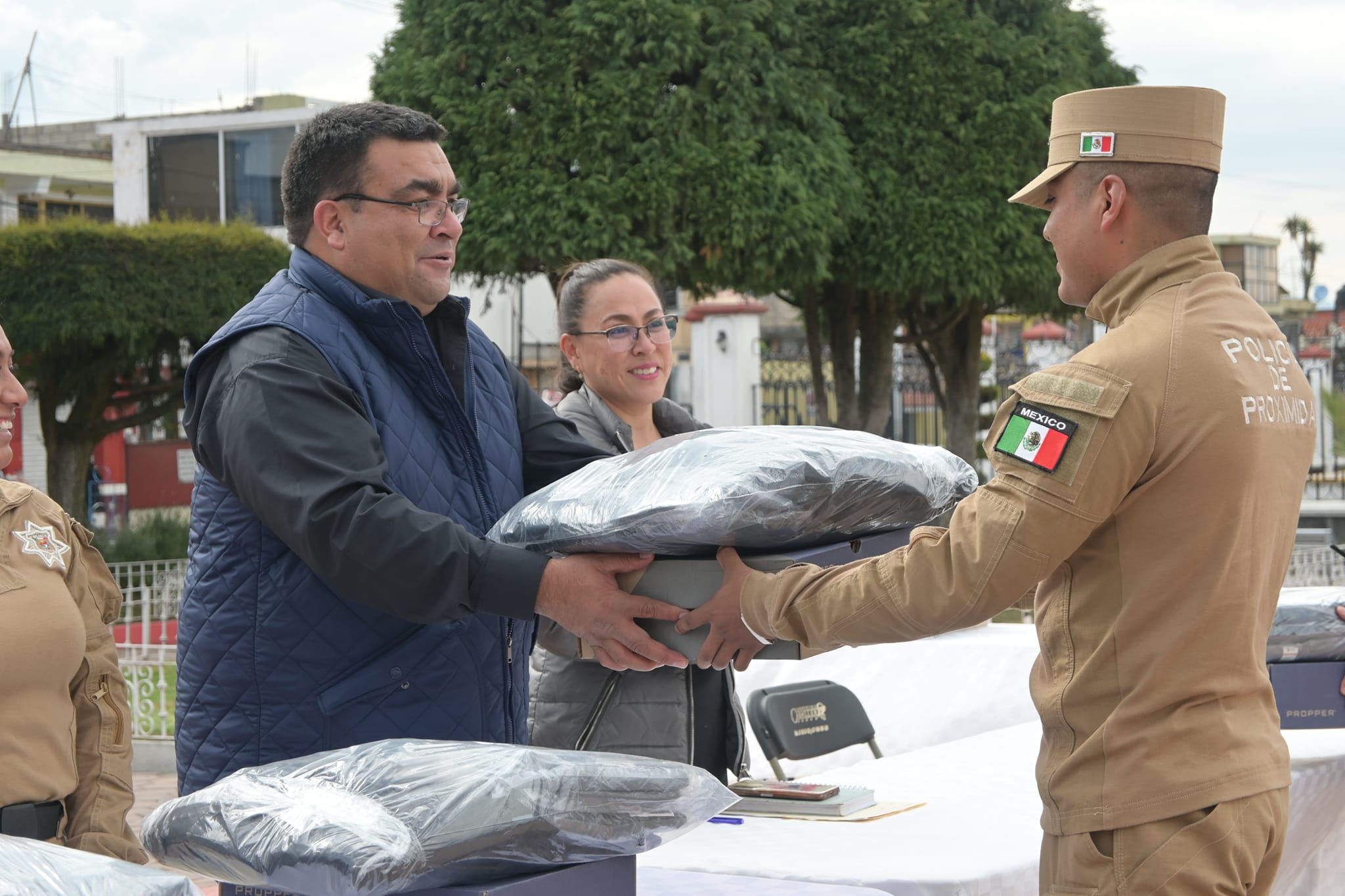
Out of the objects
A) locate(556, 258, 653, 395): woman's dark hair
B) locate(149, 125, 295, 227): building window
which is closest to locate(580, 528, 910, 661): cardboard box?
locate(556, 258, 653, 395): woman's dark hair

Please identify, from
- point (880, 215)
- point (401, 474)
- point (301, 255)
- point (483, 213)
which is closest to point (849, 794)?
point (401, 474)

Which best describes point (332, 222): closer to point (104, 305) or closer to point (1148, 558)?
point (1148, 558)

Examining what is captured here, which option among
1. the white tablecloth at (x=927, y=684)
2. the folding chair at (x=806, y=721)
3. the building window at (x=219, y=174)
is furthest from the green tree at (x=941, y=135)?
the building window at (x=219, y=174)

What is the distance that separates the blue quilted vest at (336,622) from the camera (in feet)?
7.11

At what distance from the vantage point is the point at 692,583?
219 centimetres

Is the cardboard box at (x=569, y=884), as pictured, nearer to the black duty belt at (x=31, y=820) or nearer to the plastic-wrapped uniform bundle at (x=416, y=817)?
the plastic-wrapped uniform bundle at (x=416, y=817)

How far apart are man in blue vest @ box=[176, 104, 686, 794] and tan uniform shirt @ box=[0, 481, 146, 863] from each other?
286mm

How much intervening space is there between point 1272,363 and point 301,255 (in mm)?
1531

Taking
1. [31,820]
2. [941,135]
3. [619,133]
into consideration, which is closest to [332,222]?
[31,820]

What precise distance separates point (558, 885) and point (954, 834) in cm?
124

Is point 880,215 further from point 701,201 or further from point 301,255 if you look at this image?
point 301,255

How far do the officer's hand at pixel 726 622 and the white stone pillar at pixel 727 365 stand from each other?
2166 cm

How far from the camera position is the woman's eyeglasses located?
378cm

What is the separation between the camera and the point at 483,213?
14914 millimetres
